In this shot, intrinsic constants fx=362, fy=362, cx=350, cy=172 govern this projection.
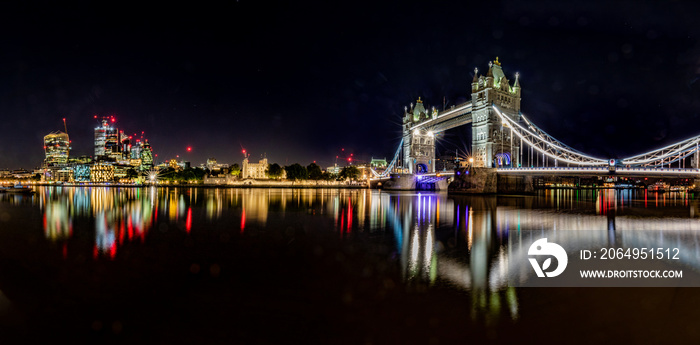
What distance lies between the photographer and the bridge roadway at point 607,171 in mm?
32875

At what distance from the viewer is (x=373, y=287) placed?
7.65 m

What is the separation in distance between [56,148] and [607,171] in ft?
717

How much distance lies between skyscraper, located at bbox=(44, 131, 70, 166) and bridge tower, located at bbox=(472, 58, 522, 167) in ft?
643

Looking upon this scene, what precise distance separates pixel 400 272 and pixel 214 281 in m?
4.35

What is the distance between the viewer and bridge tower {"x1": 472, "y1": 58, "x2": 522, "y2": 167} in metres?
48.0

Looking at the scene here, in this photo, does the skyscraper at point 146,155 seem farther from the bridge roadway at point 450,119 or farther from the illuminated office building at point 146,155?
the bridge roadway at point 450,119

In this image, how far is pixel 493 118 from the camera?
48.5 meters

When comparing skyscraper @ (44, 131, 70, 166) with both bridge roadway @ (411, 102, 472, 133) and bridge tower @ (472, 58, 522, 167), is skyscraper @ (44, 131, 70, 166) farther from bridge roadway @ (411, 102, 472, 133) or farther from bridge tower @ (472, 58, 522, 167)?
bridge tower @ (472, 58, 522, 167)

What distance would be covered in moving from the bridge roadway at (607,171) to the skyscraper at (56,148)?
202818mm

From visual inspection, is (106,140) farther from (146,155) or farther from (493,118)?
(493,118)

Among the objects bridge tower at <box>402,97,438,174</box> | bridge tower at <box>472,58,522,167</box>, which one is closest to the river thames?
bridge tower at <box>472,58,522,167</box>

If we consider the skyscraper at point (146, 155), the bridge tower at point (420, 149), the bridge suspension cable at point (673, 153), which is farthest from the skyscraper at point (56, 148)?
the bridge suspension cable at point (673, 153)

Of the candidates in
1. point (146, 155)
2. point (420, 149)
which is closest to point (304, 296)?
point (420, 149)

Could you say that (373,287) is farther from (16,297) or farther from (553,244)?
(553,244)
